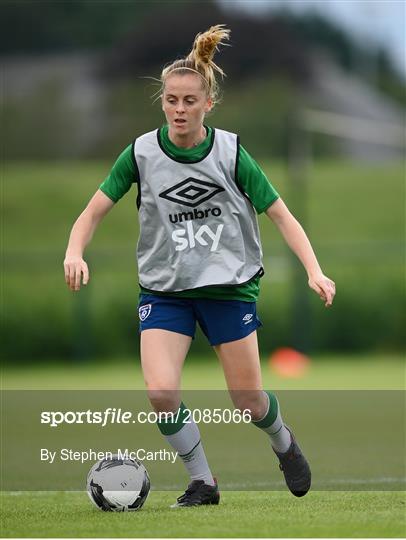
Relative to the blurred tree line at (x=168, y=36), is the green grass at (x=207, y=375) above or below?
above

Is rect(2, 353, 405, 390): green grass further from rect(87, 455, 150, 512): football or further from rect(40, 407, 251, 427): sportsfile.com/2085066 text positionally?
rect(87, 455, 150, 512): football

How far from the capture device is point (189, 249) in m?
6.11

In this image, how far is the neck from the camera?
615cm

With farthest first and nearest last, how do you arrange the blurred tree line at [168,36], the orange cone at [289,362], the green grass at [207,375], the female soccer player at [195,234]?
the blurred tree line at [168,36]
the orange cone at [289,362]
the green grass at [207,375]
the female soccer player at [195,234]

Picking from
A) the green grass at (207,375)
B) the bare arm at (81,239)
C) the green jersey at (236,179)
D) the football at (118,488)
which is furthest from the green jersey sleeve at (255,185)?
the green grass at (207,375)

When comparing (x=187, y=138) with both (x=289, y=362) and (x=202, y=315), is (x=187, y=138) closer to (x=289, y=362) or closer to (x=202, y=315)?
(x=202, y=315)

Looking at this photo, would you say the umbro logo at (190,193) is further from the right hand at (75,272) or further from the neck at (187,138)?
the right hand at (75,272)

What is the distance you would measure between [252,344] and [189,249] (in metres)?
0.58

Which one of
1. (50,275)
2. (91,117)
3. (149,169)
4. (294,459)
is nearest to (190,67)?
(149,169)

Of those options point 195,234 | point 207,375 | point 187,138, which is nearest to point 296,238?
point 195,234

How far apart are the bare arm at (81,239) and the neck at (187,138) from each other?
44cm

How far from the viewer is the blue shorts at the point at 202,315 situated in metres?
6.13

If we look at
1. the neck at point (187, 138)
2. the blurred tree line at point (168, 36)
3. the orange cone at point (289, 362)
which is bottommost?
the blurred tree line at point (168, 36)

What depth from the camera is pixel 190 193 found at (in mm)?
6137
